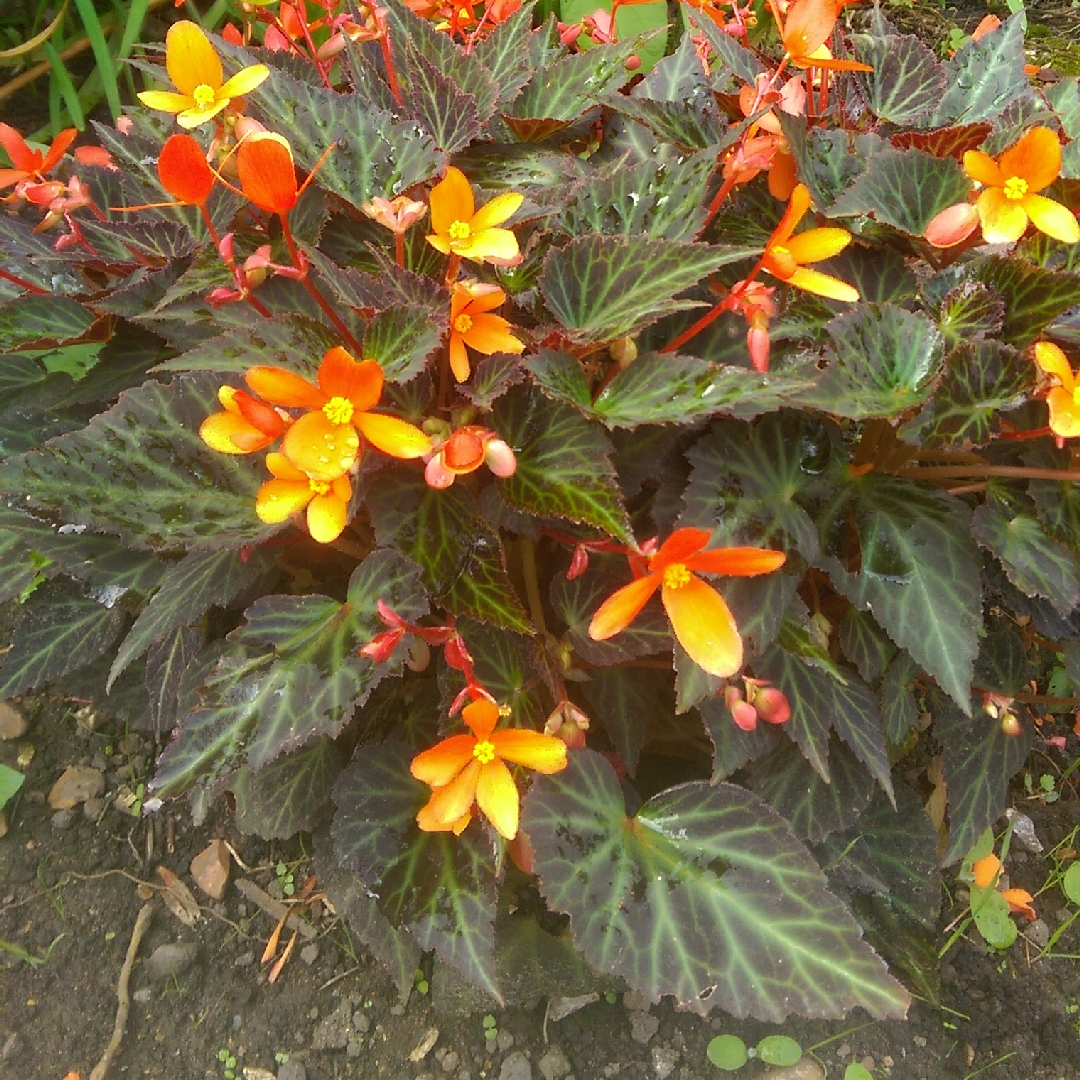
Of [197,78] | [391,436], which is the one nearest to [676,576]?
[391,436]

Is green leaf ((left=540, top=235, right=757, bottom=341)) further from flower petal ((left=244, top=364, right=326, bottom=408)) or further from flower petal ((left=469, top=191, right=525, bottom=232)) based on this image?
flower petal ((left=244, top=364, right=326, bottom=408))

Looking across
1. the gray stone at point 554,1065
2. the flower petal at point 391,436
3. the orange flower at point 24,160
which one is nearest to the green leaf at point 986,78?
the flower petal at point 391,436

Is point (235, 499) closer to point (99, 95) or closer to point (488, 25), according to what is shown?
point (488, 25)

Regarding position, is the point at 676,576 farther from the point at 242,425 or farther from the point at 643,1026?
the point at 643,1026

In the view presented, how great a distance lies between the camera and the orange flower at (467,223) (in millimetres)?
916

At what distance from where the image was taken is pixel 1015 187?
987 millimetres

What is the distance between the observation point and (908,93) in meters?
1.33

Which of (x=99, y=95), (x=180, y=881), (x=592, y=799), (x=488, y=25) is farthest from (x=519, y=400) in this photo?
(x=99, y=95)

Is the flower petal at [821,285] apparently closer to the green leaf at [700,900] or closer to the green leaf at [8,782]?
the green leaf at [700,900]

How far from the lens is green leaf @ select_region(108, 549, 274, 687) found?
1.07 meters

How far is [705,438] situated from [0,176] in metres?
0.99

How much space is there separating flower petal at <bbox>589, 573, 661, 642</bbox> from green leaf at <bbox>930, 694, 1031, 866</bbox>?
755 mm

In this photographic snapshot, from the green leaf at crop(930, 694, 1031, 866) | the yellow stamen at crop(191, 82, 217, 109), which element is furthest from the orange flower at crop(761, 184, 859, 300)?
the green leaf at crop(930, 694, 1031, 866)

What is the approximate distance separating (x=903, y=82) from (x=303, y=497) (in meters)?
1.07
